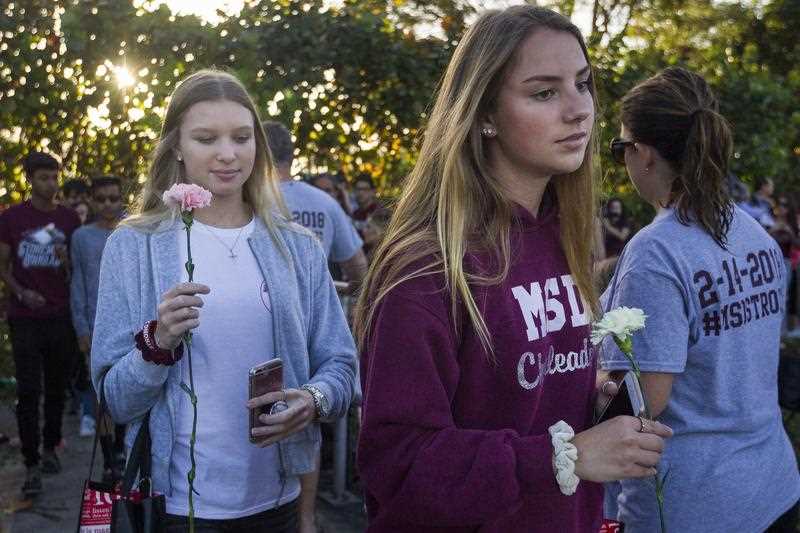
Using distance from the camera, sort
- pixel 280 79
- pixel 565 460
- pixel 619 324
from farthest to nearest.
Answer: pixel 280 79 → pixel 619 324 → pixel 565 460

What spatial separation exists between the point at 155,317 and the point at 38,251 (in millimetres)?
4151

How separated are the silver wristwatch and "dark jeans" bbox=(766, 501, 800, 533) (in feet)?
4.07

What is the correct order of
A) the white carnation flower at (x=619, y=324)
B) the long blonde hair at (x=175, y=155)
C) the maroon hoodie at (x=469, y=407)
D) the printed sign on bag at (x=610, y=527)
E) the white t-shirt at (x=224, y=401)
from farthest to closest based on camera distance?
the long blonde hair at (x=175, y=155) < the white t-shirt at (x=224, y=401) < the printed sign on bag at (x=610, y=527) < the white carnation flower at (x=619, y=324) < the maroon hoodie at (x=469, y=407)

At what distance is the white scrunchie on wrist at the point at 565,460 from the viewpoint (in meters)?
1.67

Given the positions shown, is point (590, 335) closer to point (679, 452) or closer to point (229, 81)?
point (679, 452)

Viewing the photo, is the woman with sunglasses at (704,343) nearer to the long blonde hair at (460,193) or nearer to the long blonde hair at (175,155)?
the long blonde hair at (460,193)

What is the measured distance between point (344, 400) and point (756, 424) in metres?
1.15

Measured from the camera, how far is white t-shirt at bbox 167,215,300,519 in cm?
258

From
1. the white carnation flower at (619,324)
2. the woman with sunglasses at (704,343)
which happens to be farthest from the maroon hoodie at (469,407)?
the woman with sunglasses at (704,343)

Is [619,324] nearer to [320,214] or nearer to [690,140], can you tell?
[690,140]

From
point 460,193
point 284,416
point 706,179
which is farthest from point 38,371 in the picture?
point 460,193

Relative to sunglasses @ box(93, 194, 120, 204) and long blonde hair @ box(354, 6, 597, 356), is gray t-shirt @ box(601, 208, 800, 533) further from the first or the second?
sunglasses @ box(93, 194, 120, 204)

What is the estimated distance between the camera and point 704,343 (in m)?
2.41

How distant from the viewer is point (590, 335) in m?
1.98
